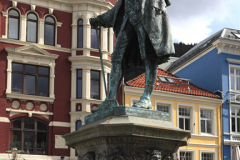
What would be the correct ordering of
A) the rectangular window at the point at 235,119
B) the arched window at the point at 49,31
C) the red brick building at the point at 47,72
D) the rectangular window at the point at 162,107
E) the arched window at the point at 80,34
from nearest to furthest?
the red brick building at the point at 47,72, the arched window at the point at 49,31, the arched window at the point at 80,34, the rectangular window at the point at 162,107, the rectangular window at the point at 235,119

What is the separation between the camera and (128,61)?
6867 millimetres

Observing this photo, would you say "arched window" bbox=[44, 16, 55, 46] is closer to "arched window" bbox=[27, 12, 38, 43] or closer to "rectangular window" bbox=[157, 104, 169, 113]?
"arched window" bbox=[27, 12, 38, 43]

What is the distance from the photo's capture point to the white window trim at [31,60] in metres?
25.2

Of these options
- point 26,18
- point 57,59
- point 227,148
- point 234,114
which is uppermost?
point 26,18

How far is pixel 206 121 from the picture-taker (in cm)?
3059

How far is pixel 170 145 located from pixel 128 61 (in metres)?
1.41

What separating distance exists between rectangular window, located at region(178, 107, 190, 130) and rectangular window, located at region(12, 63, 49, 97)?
8.67m

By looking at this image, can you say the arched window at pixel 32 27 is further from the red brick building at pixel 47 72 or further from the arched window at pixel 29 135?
the arched window at pixel 29 135

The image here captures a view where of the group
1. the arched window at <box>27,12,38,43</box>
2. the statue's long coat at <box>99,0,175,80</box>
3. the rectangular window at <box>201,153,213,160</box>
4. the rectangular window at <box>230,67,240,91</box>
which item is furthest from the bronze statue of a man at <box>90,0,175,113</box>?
the rectangular window at <box>230,67,240,91</box>

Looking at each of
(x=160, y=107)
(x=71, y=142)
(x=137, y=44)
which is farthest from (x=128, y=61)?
(x=160, y=107)

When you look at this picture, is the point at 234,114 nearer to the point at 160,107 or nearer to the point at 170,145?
the point at 160,107

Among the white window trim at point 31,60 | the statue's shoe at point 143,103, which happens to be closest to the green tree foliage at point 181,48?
the white window trim at point 31,60

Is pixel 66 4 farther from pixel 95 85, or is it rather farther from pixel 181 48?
pixel 181 48

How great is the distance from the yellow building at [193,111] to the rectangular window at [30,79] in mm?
5140
